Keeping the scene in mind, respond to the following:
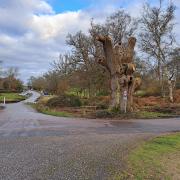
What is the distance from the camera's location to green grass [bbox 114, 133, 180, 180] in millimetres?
7343

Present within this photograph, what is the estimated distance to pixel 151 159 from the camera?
9117 millimetres

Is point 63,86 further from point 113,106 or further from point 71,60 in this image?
point 113,106

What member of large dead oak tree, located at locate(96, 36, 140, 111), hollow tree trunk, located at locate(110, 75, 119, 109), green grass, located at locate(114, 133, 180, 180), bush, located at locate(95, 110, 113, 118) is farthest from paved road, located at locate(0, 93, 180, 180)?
hollow tree trunk, located at locate(110, 75, 119, 109)

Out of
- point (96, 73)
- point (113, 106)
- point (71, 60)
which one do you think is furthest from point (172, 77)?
point (113, 106)

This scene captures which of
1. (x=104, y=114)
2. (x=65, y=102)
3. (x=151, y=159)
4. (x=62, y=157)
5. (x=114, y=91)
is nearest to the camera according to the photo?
(x=62, y=157)

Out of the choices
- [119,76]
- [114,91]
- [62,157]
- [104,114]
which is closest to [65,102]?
[114,91]

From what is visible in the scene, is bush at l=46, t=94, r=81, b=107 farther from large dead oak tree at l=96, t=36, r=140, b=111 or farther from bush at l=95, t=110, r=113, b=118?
bush at l=95, t=110, r=113, b=118

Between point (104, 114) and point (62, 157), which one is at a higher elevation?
point (104, 114)

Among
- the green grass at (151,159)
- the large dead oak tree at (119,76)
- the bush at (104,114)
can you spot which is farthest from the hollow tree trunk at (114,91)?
the green grass at (151,159)

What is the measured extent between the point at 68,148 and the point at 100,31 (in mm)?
36173

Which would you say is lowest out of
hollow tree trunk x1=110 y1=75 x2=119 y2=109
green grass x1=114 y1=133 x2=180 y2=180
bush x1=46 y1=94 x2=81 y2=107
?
green grass x1=114 y1=133 x2=180 y2=180

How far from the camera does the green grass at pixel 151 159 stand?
24.1 feet

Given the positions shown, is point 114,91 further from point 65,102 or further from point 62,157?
point 62,157

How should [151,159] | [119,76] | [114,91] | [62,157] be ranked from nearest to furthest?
1. [62,157]
2. [151,159]
3. [119,76]
4. [114,91]
